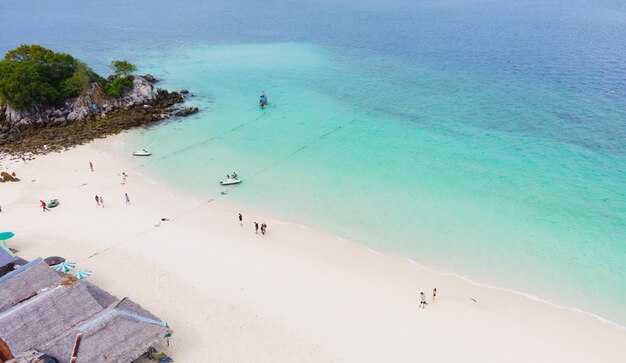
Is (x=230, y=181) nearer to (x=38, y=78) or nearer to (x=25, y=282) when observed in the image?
(x=25, y=282)

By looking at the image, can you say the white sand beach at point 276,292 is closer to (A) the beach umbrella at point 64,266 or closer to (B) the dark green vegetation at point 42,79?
(A) the beach umbrella at point 64,266

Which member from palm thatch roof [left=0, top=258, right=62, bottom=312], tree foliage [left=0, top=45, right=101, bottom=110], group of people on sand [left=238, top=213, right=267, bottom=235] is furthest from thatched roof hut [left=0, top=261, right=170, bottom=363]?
tree foliage [left=0, top=45, right=101, bottom=110]

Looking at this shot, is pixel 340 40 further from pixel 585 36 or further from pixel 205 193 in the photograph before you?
Result: pixel 205 193

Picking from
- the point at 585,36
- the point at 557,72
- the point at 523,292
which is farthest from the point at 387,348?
the point at 585,36

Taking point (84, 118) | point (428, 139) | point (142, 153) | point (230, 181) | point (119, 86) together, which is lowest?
point (230, 181)

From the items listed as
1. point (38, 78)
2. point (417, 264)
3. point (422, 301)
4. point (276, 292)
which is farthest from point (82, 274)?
point (38, 78)
